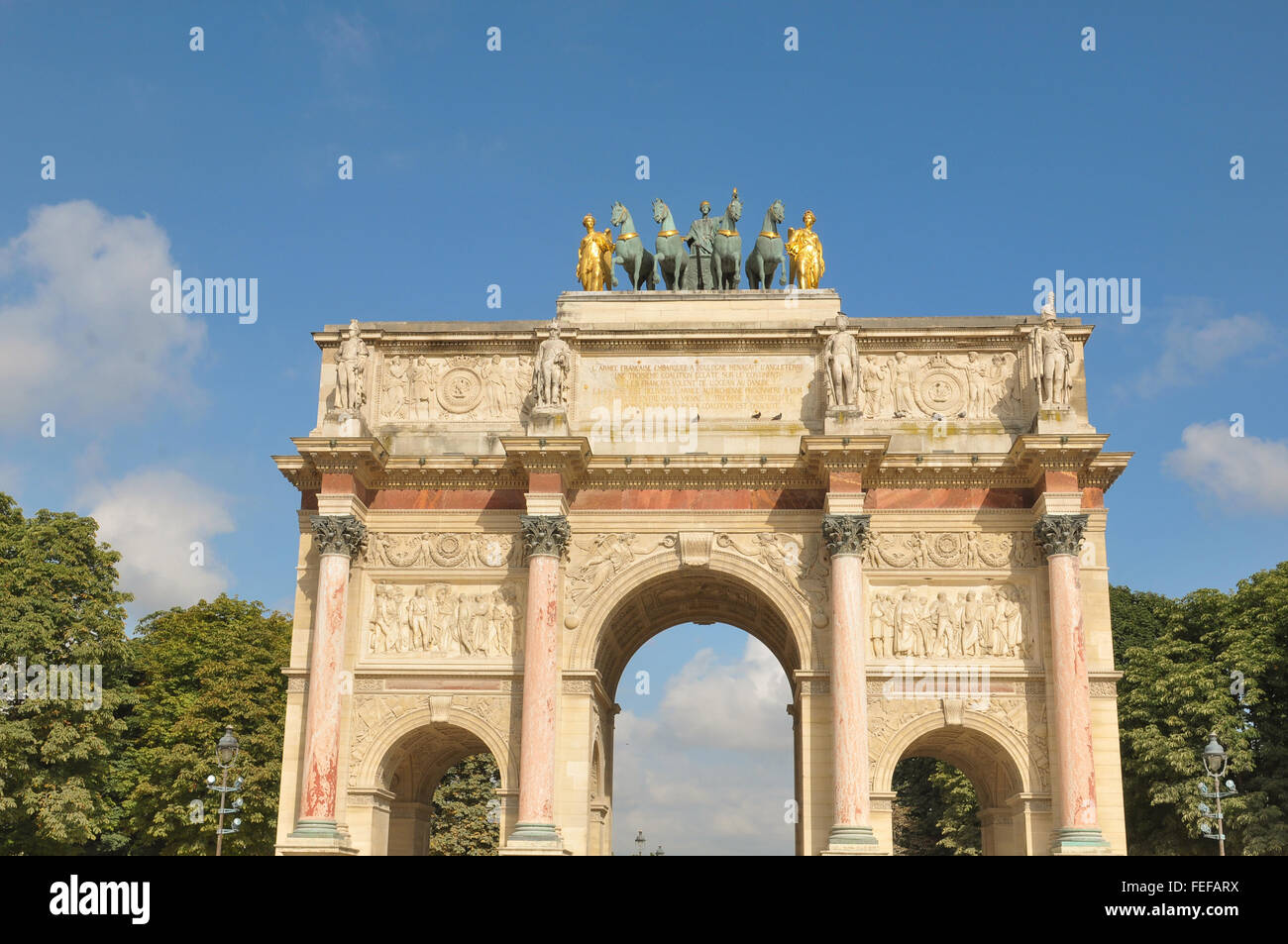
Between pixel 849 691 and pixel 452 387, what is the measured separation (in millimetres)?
11781

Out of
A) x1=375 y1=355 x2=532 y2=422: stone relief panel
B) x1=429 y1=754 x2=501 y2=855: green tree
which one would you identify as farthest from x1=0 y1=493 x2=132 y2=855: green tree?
x1=429 y1=754 x2=501 y2=855: green tree

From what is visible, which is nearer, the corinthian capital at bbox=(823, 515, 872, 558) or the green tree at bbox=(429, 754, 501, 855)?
the corinthian capital at bbox=(823, 515, 872, 558)

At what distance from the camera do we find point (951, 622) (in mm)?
29359

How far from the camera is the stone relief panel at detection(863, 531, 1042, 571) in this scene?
29.8 meters

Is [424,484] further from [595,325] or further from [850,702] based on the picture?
[850,702]

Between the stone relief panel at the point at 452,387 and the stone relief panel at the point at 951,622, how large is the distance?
9705 millimetres

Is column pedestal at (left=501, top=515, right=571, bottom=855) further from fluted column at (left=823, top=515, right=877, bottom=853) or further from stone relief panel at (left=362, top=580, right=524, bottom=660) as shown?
fluted column at (left=823, top=515, right=877, bottom=853)

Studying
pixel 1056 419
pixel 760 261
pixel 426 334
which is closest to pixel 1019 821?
pixel 1056 419

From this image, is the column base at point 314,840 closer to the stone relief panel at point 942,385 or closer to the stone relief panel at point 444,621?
the stone relief panel at point 444,621

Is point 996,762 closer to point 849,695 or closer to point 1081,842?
point 1081,842

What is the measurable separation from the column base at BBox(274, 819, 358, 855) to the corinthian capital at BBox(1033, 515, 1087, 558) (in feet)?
53.6

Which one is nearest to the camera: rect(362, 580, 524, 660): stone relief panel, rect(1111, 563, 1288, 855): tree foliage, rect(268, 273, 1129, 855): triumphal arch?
rect(268, 273, 1129, 855): triumphal arch

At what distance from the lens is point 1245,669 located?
133 ft
